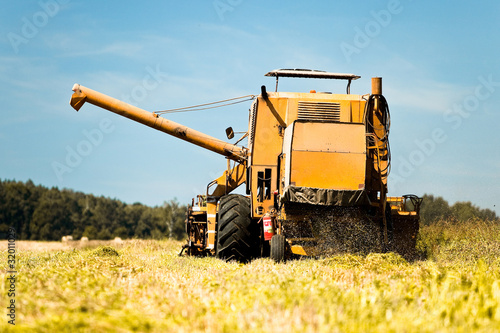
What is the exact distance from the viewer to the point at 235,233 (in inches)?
476

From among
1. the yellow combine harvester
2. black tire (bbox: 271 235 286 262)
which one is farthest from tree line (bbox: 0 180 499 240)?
black tire (bbox: 271 235 286 262)

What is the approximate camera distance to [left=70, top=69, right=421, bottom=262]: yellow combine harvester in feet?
35.5

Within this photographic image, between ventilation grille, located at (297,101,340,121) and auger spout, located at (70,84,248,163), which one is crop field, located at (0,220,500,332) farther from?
auger spout, located at (70,84,248,163)

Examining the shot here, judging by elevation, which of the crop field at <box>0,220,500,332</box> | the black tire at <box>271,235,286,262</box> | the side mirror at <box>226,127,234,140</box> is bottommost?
the crop field at <box>0,220,500,332</box>

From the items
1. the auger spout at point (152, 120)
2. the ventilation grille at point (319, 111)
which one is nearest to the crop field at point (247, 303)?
the ventilation grille at point (319, 111)

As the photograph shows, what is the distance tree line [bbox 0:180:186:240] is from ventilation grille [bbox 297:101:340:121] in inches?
1654

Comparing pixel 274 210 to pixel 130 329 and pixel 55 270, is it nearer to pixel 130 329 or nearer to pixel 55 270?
pixel 55 270

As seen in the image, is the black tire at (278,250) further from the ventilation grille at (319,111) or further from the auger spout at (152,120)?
the auger spout at (152,120)

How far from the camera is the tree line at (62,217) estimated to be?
6002 cm

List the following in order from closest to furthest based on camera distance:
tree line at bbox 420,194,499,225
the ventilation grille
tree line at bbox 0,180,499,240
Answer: the ventilation grille, tree line at bbox 420,194,499,225, tree line at bbox 0,180,499,240

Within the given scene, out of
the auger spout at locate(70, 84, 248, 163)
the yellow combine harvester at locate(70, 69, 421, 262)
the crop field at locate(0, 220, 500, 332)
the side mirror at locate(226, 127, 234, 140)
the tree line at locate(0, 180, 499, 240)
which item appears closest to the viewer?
the crop field at locate(0, 220, 500, 332)

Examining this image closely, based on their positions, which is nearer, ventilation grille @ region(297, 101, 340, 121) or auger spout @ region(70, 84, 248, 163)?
ventilation grille @ region(297, 101, 340, 121)

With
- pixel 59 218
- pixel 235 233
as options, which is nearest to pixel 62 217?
pixel 59 218

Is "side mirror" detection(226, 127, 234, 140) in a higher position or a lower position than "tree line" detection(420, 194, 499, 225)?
higher
